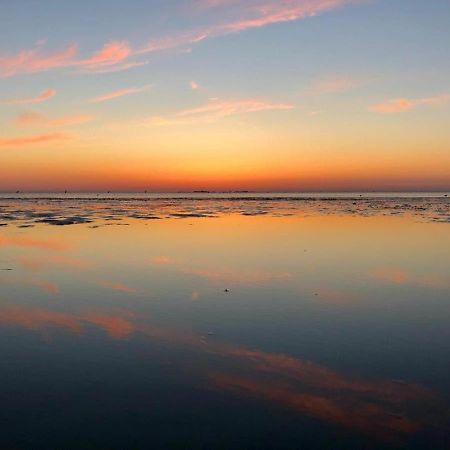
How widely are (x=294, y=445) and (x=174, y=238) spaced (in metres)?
23.6

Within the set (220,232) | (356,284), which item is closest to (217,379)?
(356,284)

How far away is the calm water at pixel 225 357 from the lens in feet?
19.1

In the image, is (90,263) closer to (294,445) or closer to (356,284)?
(356,284)

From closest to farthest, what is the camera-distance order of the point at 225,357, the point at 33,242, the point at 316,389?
the point at 316,389
the point at 225,357
the point at 33,242

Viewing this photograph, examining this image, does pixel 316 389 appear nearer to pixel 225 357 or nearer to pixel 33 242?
pixel 225 357

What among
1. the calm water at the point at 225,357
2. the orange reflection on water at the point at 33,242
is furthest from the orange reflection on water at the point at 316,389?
the orange reflection on water at the point at 33,242

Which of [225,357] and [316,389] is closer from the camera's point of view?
[316,389]

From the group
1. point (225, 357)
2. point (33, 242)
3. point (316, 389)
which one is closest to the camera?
point (316, 389)

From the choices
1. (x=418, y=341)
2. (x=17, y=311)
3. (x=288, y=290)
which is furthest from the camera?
(x=288, y=290)

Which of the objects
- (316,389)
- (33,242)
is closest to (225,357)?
(316,389)

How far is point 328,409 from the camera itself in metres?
6.40

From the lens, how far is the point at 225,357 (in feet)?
27.2

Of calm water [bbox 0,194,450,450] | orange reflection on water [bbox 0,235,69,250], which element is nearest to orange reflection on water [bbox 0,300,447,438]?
A: calm water [bbox 0,194,450,450]

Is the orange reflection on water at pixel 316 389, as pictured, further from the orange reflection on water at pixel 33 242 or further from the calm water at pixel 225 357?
the orange reflection on water at pixel 33 242
